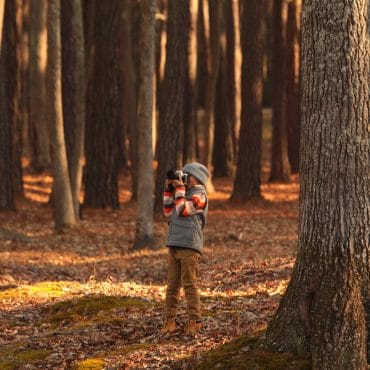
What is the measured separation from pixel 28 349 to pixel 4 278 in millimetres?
4620

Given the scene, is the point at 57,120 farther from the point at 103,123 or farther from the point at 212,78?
the point at 212,78

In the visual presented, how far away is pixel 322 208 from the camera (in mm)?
7070

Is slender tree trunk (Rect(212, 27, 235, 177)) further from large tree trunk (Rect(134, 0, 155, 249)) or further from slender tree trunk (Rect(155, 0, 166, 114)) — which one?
large tree trunk (Rect(134, 0, 155, 249))

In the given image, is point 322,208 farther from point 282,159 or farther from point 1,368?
point 282,159

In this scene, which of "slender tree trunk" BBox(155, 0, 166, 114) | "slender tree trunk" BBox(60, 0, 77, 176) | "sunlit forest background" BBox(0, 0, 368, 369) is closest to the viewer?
"sunlit forest background" BBox(0, 0, 368, 369)

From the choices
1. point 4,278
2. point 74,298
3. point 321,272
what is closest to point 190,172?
point 321,272

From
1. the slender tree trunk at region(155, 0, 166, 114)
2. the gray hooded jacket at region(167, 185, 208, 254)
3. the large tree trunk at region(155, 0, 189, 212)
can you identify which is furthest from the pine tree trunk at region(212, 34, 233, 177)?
the gray hooded jacket at region(167, 185, 208, 254)

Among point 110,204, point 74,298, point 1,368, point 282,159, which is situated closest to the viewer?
point 1,368

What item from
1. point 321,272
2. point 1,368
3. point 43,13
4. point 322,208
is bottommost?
point 1,368

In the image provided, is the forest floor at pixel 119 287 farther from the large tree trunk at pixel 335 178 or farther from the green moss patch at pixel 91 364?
the large tree trunk at pixel 335 178

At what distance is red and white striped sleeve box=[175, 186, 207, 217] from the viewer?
869cm

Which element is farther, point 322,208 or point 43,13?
point 43,13

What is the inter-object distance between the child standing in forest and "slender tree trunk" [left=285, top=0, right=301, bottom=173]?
811 inches

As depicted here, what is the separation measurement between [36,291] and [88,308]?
6.01 feet
